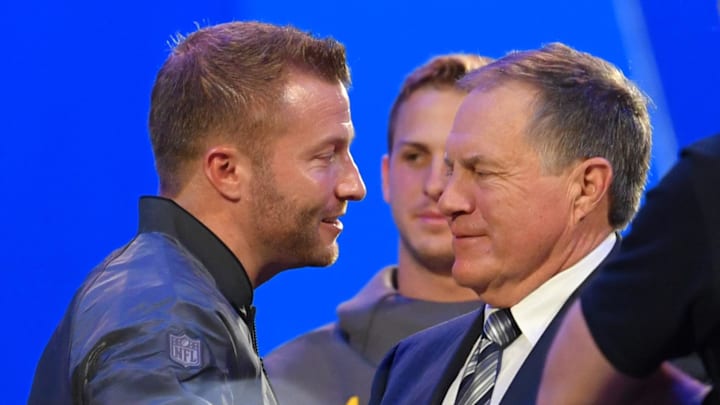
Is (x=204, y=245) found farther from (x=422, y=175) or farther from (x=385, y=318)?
(x=422, y=175)

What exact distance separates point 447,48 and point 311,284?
788 millimetres

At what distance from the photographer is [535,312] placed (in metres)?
2.04

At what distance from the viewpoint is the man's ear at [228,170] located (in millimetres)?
2275

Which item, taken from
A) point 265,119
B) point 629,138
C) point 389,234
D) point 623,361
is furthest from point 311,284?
point 623,361

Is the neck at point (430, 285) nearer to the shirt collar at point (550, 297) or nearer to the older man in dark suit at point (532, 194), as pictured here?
the older man in dark suit at point (532, 194)

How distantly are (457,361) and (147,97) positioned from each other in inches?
58.4

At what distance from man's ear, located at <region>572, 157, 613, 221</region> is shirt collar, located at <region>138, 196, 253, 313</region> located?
0.59 m

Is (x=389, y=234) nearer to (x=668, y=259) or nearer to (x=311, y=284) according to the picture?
(x=311, y=284)

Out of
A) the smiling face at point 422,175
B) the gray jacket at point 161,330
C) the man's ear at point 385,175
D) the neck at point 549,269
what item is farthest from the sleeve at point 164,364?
the man's ear at point 385,175

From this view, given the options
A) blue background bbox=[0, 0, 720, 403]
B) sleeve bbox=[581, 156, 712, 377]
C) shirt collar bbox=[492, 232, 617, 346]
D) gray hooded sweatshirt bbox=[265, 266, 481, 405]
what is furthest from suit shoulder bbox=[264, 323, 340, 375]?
sleeve bbox=[581, 156, 712, 377]

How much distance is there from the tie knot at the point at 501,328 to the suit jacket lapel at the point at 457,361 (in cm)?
3

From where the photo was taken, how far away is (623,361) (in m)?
1.17

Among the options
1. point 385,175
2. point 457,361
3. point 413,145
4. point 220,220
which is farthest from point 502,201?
point 385,175

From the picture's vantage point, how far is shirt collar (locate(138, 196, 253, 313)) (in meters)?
2.17
